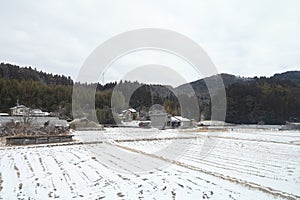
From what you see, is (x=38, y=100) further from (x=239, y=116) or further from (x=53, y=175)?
(x=53, y=175)

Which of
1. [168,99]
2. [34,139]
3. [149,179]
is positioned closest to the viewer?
[149,179]

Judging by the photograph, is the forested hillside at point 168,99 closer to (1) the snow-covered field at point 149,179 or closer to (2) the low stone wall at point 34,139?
(2) the low stone wall at point 34,139

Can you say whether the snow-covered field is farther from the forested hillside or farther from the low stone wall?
the forested hillside

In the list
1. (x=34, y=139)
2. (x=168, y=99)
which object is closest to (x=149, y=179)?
(x=34, y=139)

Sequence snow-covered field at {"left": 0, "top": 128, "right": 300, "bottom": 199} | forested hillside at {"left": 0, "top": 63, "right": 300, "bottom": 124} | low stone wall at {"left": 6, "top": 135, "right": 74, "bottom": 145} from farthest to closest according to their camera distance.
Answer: forested hillside at {"left": 0, "top": 63, "right": 300, "bottom": 124}
low stone wall at {"left": 6, "top": 135, "right": 74, "bottom": 145}
snow-covered field at {"left": 0, "top": 128, "right": 300, "bottom": 199}

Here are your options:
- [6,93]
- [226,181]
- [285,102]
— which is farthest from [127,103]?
[226,181]

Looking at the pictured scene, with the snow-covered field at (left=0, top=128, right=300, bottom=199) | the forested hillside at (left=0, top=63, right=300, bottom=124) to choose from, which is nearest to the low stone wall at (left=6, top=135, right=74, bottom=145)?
the snow-covered field at (left=0, top=128, right=300, bottom=199)

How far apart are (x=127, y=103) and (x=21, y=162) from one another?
52530 millimetres

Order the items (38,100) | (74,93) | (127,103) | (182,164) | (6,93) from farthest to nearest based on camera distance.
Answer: (127,103), (74,93), (38,100), (6,93), (182,164)

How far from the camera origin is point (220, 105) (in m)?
67.6

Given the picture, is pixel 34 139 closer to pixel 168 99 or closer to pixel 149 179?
pixel 149 179

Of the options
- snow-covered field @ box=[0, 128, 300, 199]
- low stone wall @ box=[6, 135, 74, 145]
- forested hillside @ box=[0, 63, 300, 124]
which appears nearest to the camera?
snow-covered field @ box=[0, 128, 300, 199]

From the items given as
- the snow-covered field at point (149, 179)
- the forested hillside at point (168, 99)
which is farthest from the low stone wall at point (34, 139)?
the forested hillside at point (168, 99)

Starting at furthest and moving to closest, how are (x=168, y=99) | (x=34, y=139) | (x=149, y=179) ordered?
1. (x=168, y=99)
2. (x=34, y=139)
3. (x=149, y=179)
